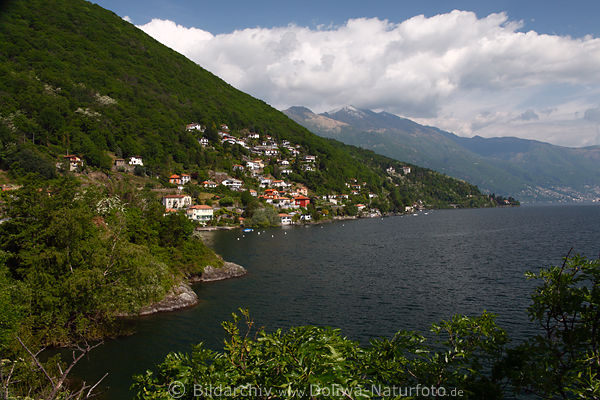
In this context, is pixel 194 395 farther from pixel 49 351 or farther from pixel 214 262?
pixel 214 262

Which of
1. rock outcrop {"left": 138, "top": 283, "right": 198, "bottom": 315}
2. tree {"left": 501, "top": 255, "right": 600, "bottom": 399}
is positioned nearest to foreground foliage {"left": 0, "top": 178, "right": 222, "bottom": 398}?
rock outcrop {"left": 138, "top": 283, "right": 198, "bottom": 315}

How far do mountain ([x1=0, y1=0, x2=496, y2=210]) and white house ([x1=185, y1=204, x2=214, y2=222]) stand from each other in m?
24.4

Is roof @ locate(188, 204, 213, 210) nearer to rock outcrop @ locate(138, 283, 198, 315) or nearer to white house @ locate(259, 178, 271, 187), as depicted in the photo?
white house @ locate(259, 178, 271, 187)

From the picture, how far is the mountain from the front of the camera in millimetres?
101375

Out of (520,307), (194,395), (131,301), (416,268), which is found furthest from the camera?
(416,268)

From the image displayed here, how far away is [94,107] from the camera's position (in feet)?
420

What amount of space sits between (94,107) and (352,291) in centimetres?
13144

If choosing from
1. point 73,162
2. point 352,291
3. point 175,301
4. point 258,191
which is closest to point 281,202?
point 258,191

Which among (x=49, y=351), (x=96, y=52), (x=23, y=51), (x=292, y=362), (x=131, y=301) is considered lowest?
(x=49, y=351)

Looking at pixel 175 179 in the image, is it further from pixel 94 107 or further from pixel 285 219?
pixel 94 107

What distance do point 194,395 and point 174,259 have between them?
37069 millimetres

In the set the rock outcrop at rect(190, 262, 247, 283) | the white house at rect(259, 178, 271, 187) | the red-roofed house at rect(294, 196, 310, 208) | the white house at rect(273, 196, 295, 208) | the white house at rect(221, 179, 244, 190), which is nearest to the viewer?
the rock outcrop at rect(190, 262, 247, 283)

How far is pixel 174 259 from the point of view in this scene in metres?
40.1

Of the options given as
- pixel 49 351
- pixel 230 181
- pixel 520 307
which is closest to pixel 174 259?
pixel 49 351
